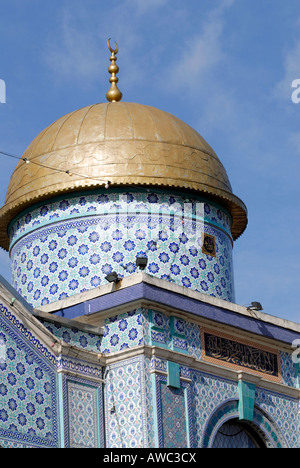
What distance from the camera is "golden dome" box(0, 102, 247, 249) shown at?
53.3 ft

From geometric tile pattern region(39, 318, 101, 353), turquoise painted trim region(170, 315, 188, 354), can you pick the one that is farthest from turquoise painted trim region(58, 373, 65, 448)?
turquoise painted trim region(170, 315, 188, 354)

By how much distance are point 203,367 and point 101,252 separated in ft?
7.88

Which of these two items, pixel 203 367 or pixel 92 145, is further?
pixel 92 145

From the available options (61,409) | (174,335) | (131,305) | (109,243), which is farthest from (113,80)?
(61,409)

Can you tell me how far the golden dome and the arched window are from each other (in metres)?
3.58

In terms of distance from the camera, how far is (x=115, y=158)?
16.3 m

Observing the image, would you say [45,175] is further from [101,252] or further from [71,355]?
[71,355]

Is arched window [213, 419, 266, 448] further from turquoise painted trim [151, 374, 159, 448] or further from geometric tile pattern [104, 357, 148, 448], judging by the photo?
geometric tile pattern [104, 357, 148, 448]

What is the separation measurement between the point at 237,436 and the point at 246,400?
518 millimetres

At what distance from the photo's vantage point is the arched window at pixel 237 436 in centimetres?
1476

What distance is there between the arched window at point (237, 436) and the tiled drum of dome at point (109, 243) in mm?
2171

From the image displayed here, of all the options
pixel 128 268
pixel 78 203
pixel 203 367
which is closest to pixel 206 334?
pixel 203 367

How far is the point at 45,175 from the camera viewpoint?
1648 centimetres
